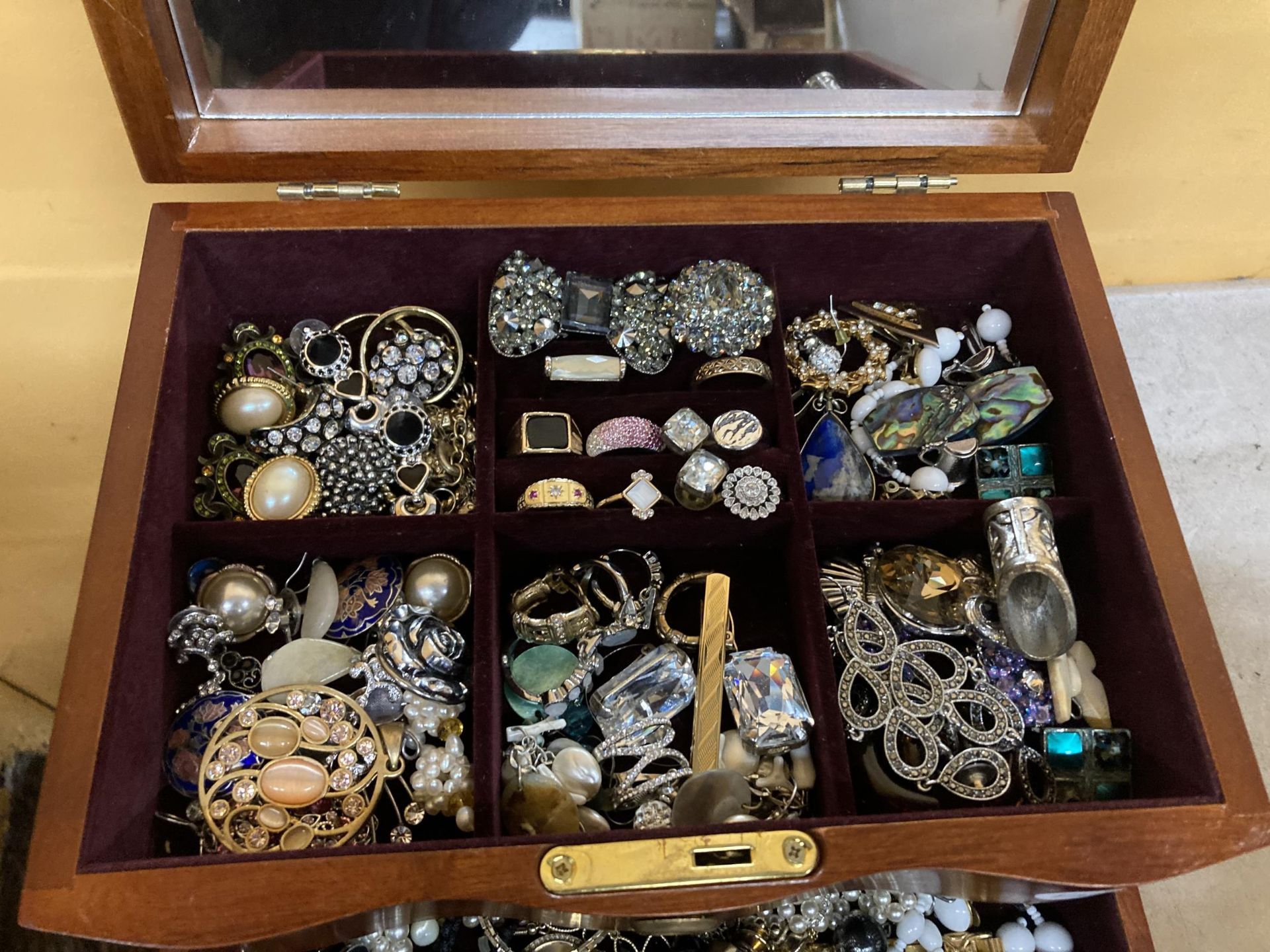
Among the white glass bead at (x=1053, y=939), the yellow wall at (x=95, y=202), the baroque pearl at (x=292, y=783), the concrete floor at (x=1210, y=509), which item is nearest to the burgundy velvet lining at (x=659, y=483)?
the baroque pearl at (x=292, y=783)

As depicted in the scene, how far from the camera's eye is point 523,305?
4.24 feet

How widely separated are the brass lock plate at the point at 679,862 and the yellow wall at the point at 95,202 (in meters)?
1.08

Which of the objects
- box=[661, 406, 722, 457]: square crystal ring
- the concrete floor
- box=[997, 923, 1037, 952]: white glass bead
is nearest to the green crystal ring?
box=[661, 406, 722, 457]: square crystal ring

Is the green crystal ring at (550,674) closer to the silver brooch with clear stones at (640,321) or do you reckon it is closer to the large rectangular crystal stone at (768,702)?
the large rectangular crystal stone at (768,702)

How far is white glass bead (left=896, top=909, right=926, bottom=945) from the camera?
Result: 121cm

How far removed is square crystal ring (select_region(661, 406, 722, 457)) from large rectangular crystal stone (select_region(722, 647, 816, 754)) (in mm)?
281

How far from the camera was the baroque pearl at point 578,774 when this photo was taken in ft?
3.79

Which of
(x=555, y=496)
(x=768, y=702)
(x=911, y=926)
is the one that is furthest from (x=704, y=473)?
(x=911, y=926)

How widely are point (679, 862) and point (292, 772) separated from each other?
0.47 m

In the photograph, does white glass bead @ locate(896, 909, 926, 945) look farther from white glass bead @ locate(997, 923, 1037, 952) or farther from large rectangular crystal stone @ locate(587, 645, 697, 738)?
large rectangular crystal stone @ locate(587, 645, 697, 738)

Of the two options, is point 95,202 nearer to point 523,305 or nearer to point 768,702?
point 523,305

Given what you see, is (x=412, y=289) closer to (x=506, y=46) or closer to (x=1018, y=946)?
(x=506, y=46)

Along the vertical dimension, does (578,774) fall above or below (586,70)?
below

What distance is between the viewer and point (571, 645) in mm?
1244
